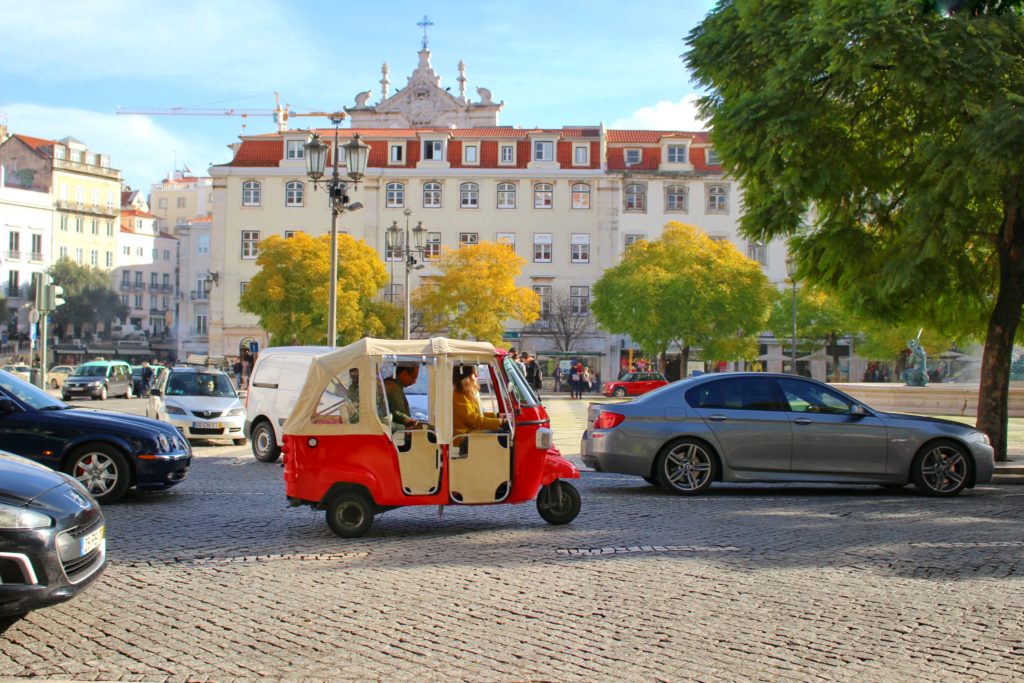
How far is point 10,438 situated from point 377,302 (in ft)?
173

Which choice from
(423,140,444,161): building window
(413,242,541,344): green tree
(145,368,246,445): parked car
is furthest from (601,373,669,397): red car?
(145,368,246,445): parked car

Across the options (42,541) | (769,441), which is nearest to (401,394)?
(42,541)

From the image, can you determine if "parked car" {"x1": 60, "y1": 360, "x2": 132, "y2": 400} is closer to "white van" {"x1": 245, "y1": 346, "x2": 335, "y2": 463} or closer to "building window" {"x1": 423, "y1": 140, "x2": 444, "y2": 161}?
"building window" {"x1": 423, "y1": 140, "x2": 444, "y2": 161}

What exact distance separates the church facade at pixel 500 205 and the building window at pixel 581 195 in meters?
0.09

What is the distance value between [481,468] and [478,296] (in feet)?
169

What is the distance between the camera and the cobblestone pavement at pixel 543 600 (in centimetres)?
602

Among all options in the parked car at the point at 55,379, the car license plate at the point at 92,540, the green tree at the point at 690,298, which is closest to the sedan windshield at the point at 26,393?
the car license plate at the point at 92,540

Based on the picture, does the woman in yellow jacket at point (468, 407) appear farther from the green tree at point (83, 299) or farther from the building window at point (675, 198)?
the green tree at point (83, 299)

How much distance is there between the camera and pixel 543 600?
754cm

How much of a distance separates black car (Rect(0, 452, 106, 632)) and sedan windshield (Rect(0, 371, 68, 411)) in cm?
583

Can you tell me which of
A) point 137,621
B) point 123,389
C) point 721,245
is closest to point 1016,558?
point 137,621

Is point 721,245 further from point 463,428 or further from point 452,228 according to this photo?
point 463,428

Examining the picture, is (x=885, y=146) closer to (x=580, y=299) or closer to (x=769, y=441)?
(x=769, y=441)

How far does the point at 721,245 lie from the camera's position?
2438 inches
